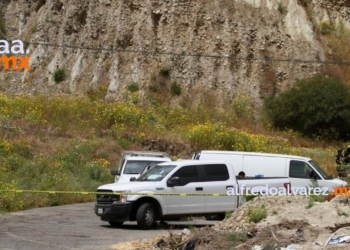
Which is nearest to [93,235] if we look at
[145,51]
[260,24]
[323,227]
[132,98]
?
[323,227]

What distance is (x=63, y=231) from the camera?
16.5m

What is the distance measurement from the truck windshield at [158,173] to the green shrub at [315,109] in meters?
25.9

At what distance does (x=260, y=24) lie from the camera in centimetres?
4875

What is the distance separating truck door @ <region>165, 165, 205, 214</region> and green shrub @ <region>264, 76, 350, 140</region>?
84.9ft

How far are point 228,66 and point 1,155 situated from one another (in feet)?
73.1

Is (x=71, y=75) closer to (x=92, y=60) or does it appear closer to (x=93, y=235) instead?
(x=92, y=60)

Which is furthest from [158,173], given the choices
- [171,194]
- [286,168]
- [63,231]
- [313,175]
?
[313,175]

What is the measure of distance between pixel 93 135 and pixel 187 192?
20034mm

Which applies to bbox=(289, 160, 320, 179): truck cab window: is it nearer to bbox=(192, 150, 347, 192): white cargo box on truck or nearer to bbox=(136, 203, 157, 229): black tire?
bbox=(192, 150, 347, 192): white cargo box on truck

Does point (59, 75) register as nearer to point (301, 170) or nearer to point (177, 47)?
point (177, 47)

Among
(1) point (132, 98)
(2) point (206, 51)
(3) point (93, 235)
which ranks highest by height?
(2) point (206, 51)

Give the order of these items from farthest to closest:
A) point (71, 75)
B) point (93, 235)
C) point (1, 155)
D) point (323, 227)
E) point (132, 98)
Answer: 1. point (71, 75)
2. point (132, 98)
3. point (1, 155)
4. point (93, 235)
5. point (323, 227)

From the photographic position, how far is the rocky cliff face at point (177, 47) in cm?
4700

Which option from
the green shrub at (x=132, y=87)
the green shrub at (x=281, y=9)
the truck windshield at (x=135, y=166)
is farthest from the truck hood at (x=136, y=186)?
the green shrub at (x=281, y=9)
